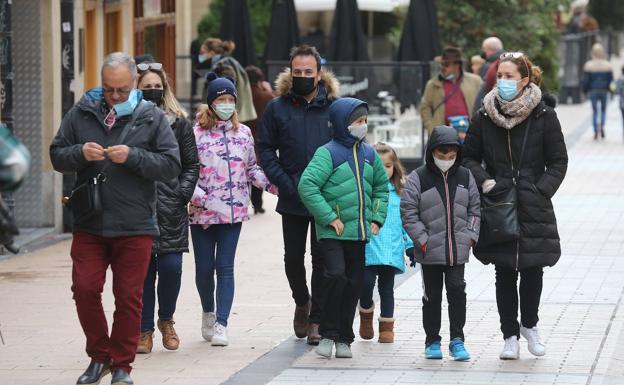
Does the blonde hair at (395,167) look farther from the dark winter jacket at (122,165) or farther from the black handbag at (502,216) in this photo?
the dark winter jacket at (122,165)

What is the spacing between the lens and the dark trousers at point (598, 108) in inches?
1086

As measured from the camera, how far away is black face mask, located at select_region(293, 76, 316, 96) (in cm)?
921

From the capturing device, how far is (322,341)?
8.99 meters

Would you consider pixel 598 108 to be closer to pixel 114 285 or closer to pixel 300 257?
pixel 300 257

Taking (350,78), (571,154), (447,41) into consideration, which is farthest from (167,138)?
(447,41)

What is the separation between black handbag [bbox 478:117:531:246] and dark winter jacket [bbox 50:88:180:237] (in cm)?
182

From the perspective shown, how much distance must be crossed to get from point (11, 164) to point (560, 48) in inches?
1321

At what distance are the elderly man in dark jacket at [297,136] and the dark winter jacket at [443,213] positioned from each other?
66 cm

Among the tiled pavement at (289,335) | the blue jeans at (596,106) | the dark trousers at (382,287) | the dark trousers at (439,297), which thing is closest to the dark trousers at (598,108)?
the blue jeans at (596,106)

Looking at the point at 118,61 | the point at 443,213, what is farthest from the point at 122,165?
the point at 443,213

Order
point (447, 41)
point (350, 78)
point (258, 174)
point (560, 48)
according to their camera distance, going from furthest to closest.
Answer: point (560, 48) < point (447, 41) < point (350, 78) < point (258, 174)

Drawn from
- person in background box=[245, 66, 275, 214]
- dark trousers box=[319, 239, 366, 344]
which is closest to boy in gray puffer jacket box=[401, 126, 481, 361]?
dark trousers box=[319, 239, 366, 344]

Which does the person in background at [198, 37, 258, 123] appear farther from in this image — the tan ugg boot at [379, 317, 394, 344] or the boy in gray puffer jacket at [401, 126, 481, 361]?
the boy in gray puffer jacket at [401, 126, 481, 361]

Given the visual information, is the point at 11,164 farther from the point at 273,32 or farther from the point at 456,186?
the point at 273,32
